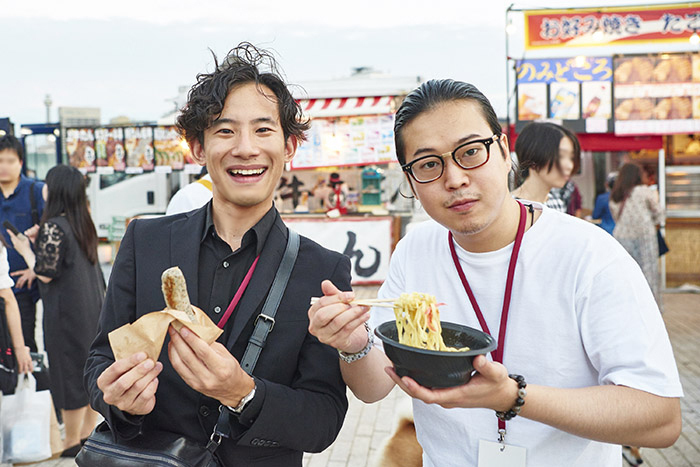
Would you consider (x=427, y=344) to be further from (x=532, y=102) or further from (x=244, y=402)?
(x=532, y=102)

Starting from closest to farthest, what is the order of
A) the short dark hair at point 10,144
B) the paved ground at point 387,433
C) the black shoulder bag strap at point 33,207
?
1. the paved ground at point 387,433
2. the short dark hair at point 10,144
3. the black shoulder bag strap at point 33,207

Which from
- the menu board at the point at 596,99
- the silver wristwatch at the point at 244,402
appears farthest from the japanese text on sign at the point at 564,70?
the silver wristwatch at the point at 244,402

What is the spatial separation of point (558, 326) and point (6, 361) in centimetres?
392

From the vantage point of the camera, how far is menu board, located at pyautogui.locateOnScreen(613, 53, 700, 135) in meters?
9.22

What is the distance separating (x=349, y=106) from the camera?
430 inches

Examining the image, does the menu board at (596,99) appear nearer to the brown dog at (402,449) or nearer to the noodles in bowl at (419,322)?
the brown dog at (402,449)

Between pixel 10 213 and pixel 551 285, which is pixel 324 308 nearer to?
pixel 551 285

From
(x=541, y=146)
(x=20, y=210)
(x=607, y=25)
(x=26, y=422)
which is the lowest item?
(x=26, y=422)

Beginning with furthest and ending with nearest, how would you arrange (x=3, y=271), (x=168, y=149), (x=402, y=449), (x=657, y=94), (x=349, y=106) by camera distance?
(x=168, y=149) → (x=349, y=106) → (x=657, y=94) → (x=3, y=271) → (x=402, y=449)

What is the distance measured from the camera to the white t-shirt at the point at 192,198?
3871 millimetres

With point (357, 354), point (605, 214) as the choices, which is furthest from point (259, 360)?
point (605, 214)

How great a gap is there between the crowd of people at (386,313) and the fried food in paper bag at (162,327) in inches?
1.1

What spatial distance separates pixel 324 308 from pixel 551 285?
709mm

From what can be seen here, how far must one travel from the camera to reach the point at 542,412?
1448 millimetres
